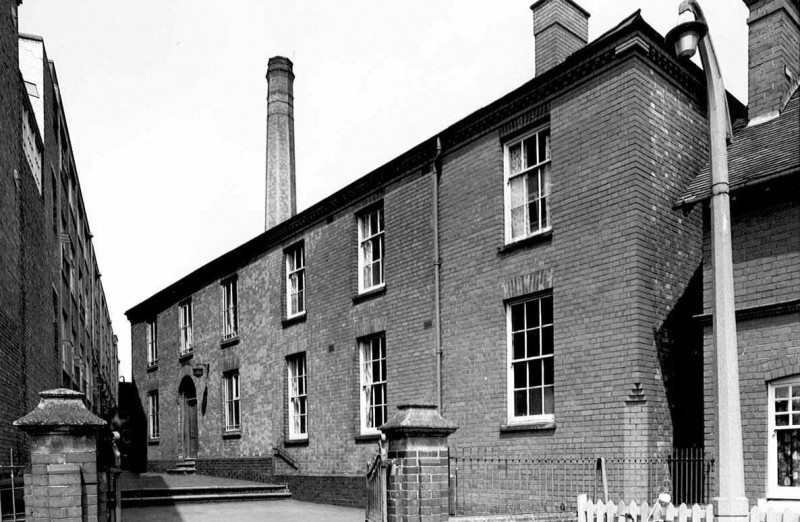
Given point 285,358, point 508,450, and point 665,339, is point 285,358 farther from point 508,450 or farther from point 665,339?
point 665,339

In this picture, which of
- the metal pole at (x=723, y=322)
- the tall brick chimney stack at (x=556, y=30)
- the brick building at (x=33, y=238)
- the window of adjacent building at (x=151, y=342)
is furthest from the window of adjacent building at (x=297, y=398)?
the metal pole at (x=723, y=322)

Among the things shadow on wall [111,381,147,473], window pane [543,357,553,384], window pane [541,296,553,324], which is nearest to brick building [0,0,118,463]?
shadow on wall [111,381,147,473]

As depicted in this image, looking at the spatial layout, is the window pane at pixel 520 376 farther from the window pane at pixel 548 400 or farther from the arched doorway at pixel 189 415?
the arched doorway at pixel 189 415

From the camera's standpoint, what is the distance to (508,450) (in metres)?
12.5

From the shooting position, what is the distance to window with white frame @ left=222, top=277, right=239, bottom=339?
22562 millimetres

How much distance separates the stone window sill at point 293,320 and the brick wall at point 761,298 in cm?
1047

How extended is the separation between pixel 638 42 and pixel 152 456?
22487 millimetres

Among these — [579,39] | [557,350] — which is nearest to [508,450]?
[557,350]

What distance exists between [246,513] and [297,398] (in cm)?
461

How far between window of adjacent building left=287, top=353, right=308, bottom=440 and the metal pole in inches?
525

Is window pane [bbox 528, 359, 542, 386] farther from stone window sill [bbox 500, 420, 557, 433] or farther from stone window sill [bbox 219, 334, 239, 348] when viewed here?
stone window sill [bbox 219, 334, 239, 348]

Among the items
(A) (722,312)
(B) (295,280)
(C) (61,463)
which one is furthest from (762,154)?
(B) (295,280)

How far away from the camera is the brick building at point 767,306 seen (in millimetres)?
9883

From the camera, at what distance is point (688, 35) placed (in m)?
6.55
